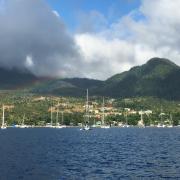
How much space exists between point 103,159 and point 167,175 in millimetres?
28853

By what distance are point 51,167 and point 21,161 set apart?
12.1m

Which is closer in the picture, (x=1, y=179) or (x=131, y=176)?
(x=1, y=179)

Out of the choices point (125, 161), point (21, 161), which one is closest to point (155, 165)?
point (125, 161)

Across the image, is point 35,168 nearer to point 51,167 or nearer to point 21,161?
point 51,167

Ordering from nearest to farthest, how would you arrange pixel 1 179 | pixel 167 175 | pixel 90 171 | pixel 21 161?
pixel 1 179 < pixel 167 175 < pixel 90 171 < pixel 21 161

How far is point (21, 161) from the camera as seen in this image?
9206cm

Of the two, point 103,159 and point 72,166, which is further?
point 103,159

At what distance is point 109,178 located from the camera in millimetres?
68062

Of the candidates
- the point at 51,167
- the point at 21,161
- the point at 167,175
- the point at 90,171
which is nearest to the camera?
the point at 167,175

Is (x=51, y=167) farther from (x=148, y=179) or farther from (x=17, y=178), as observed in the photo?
(x=148, y=179)

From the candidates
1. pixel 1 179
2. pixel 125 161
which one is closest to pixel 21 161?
pixel 125 161

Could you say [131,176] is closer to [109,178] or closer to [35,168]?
[109,178]

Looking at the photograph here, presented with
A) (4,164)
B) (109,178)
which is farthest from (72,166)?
(109,178)

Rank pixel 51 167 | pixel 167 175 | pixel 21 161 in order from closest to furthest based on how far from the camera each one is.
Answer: pixel 167 175 → pixel 51 167 → pixel 21 161
